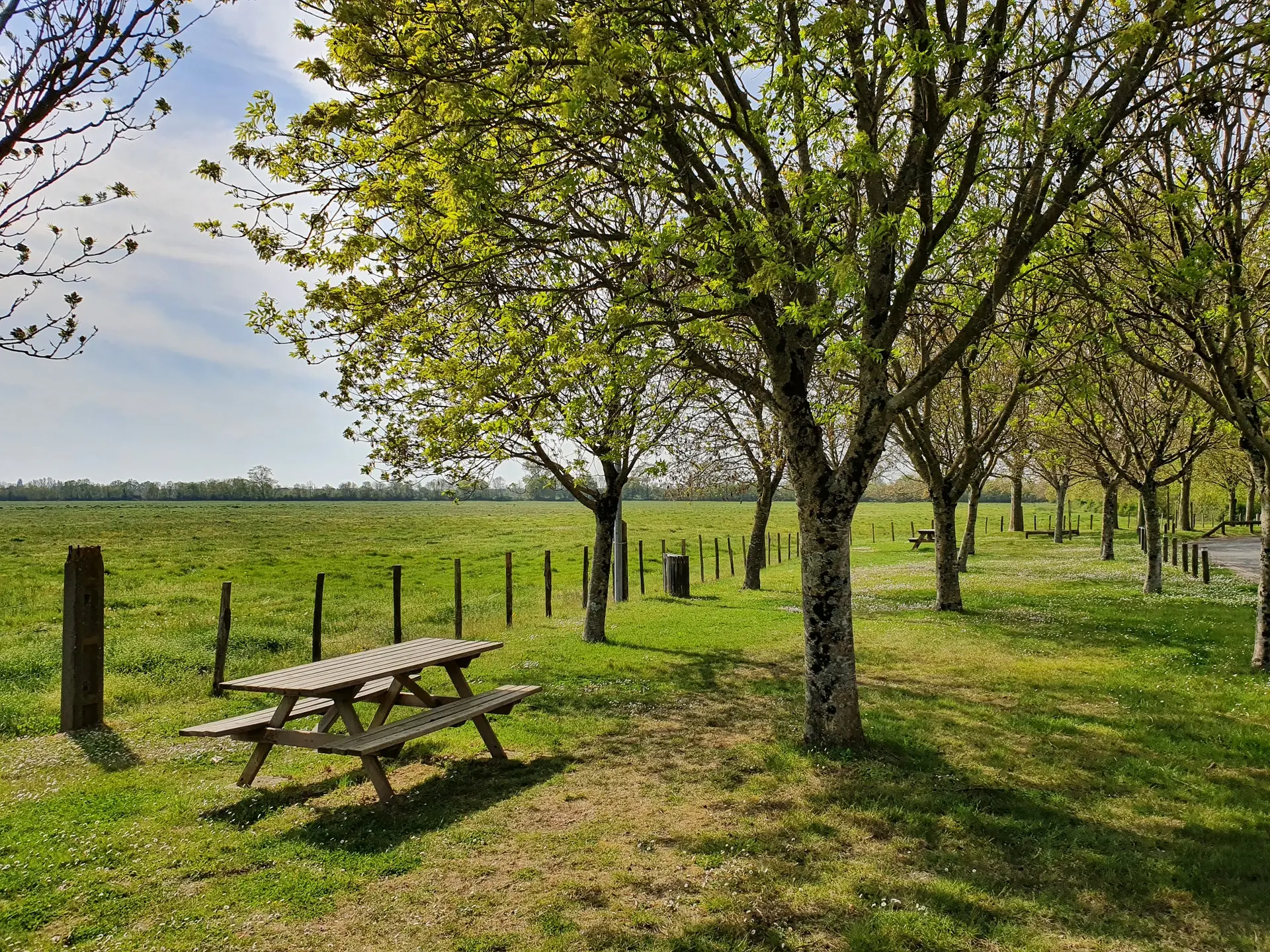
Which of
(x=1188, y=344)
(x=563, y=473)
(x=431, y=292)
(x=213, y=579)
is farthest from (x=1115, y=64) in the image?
(x=213, y=579)

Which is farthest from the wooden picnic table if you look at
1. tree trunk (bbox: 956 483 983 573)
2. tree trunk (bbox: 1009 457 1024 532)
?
tree trunk (bbox: 1009 457 1024 532)

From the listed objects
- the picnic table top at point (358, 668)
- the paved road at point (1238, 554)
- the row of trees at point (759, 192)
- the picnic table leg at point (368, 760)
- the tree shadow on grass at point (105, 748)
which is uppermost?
the row of trees at point (759, 192)

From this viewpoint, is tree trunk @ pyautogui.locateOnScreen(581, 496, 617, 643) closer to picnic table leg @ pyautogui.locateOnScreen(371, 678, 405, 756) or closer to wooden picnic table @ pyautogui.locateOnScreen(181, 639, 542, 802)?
wooden picnic table @ pyautogui.locateOnScreen(181, 639, 542, 802)

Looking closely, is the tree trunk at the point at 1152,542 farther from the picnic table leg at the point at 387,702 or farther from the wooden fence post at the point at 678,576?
the picnic table leg at the point at 387,702

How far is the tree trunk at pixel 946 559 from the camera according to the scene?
55.8 ft

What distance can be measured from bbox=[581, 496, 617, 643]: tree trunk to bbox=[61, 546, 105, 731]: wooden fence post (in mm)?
7727

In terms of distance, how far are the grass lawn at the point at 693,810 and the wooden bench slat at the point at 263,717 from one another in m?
0.62

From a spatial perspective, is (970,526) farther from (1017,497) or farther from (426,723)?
(426,723)

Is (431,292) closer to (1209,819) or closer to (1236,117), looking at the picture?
(1209,819)

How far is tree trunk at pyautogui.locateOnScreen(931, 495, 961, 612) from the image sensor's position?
55.8 feet

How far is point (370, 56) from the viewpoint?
5.85 meters

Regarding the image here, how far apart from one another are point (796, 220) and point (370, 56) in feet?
12.9

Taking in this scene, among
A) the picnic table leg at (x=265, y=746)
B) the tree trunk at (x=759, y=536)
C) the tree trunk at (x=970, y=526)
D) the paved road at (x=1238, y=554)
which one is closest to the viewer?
the picnic table leg at (x=265, y=746)

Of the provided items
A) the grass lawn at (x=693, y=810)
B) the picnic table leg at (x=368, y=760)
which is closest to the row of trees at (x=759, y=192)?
the grass lawn at (x=693, y=810)
